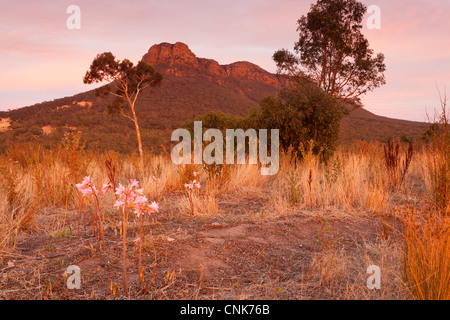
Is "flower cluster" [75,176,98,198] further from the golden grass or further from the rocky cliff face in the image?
the rocky cliff face

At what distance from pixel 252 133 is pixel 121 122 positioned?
26985 millimetres

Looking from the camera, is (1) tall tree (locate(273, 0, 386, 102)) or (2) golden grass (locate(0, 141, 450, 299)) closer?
(2) golden grass (locate(0, 141, 450, 299))

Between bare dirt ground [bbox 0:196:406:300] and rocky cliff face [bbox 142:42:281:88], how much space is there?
6162cm

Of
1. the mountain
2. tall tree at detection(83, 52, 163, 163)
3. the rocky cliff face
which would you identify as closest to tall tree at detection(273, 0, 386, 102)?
the mountain

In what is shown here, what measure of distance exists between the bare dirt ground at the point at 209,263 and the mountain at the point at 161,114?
661 cm

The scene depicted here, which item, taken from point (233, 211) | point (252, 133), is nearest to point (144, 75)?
point (252, 133)

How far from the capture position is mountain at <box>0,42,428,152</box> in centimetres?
2534

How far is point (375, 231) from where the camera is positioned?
3650mm

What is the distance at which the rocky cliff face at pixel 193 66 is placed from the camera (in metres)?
65.6

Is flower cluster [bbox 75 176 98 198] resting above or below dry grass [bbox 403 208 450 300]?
above

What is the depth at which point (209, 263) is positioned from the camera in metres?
2.48

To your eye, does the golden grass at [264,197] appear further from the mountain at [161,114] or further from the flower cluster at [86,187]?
the mountain at [161,114]
